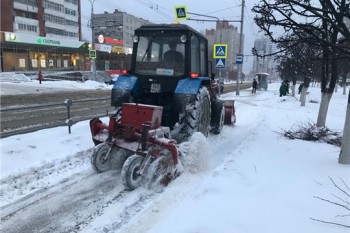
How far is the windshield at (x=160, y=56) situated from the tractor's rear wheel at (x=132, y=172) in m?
2.64

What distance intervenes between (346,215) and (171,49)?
4.55m

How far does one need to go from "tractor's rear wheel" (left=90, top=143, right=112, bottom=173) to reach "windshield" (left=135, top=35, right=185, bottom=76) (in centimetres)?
221

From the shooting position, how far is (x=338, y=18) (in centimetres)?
578

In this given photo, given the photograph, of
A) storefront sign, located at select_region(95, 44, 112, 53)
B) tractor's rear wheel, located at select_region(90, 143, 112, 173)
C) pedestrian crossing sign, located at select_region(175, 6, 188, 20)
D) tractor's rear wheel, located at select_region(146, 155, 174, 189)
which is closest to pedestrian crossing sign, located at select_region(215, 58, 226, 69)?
pedestrian crossing sign, located at select_region(175, 6, 188, 20)

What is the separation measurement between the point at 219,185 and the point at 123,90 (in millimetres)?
3091

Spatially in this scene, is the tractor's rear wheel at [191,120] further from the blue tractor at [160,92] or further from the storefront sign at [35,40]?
the storefront sign at [35,40]

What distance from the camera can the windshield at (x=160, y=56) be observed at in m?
7.14

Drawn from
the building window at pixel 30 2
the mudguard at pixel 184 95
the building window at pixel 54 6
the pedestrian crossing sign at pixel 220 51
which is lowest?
the mudguard at pixel 184 95

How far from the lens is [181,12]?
58.6 feet

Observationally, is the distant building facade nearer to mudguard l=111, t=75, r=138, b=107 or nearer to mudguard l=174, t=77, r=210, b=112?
mudguard l=111, t=75, r=138, b=107

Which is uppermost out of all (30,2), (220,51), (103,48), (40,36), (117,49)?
(30,2)

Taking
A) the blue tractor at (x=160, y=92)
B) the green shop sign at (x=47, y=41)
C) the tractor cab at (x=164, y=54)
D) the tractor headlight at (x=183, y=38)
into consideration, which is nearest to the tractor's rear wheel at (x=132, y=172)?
the blue tractor at (x=160, y=92)

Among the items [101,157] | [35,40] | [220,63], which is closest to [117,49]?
[35,40]

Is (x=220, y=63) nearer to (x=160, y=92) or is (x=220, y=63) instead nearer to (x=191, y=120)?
(x=160, y=92)
